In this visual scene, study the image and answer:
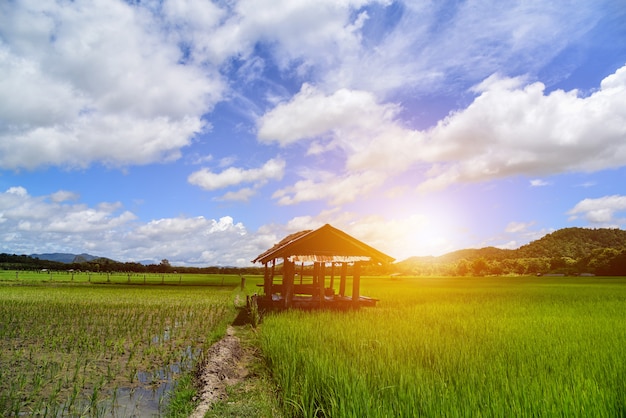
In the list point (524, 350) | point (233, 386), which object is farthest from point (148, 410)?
point (524, 350)

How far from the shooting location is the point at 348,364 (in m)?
5.57

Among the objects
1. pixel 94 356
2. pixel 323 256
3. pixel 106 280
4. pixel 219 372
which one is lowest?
pixel 106 280

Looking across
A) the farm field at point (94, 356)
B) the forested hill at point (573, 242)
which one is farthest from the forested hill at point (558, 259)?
the farm field at point (94, 356)

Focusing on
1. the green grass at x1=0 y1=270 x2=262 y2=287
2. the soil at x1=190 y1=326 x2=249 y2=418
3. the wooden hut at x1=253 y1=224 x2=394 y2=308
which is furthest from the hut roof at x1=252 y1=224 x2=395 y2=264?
the green grass at x1=0 y1=270 x2=262 y2=287

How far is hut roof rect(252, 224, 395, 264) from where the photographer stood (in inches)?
595

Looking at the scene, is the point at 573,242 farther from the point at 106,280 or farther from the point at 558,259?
the point at 106,280

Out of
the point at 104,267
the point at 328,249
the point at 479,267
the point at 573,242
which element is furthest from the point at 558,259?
the point at 104,267

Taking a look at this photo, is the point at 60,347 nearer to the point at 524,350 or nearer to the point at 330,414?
the point at 330,414

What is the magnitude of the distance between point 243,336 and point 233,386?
502 centimetres

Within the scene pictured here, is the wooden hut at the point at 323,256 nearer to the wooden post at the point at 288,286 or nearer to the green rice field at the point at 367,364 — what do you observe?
the wooden post at the point at 288,286

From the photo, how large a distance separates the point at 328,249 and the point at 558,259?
65035mm

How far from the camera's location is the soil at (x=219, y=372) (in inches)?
218

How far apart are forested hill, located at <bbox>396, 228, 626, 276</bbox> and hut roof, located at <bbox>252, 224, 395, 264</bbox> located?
52.4 meters

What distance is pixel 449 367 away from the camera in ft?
17.8
